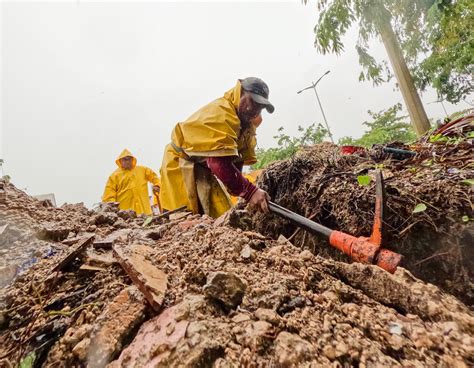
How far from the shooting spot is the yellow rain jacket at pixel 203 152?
7.33ft

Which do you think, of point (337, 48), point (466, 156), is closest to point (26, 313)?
point (466, 156)

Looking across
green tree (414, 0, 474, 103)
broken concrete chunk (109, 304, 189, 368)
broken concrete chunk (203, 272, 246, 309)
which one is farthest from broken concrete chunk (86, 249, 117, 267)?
green tree (414, 0, 474, 103)

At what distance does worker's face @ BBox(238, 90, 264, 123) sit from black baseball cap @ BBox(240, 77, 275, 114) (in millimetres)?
42

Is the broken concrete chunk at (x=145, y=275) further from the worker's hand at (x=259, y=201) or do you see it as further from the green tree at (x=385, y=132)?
the green tree at (x=385, y=132)

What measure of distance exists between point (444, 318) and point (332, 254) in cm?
97

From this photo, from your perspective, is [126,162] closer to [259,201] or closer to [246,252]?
[259,201]

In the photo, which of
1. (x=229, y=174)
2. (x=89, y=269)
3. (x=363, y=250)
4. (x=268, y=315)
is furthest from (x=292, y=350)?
(x=229, y=174)

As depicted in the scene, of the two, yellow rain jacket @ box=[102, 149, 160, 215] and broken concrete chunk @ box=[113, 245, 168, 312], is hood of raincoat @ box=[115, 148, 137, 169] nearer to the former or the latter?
yellow rain jacket @ box=[102, 149, 160, 215]

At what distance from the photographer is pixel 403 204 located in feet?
4.98

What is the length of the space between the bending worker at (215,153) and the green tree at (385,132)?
19.3 feet

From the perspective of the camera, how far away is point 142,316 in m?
0.85

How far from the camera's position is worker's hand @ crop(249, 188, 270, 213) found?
2.08 m

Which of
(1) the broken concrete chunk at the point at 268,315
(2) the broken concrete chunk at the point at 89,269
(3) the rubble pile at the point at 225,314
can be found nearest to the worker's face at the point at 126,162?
(3) the rubble pile at the point at 225,314

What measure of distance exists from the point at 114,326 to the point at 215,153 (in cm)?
156
